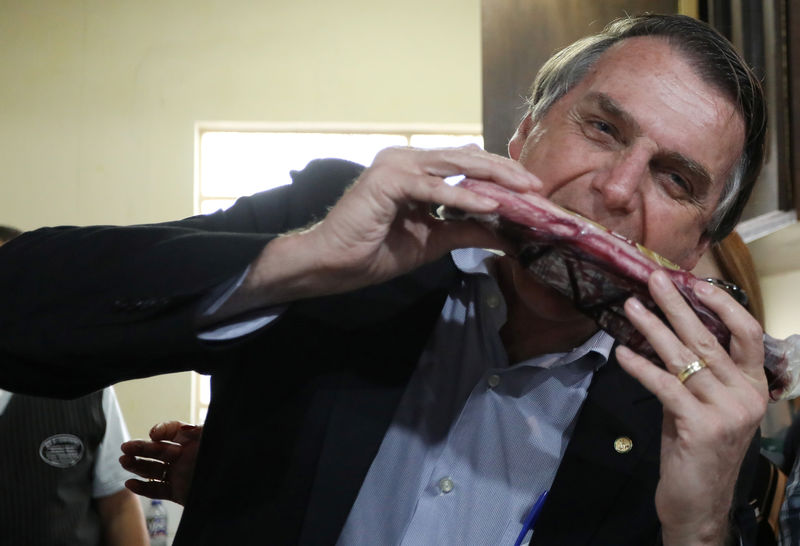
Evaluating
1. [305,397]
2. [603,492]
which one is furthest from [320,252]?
[603,492]

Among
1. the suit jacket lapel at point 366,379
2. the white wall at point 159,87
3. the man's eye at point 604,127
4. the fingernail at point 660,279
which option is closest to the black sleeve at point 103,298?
the suit jacket lapel at point 366,379

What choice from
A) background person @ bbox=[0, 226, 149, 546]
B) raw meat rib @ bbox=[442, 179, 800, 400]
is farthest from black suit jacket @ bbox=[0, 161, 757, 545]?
background person @ bbox=[0, 226, 149, 546]

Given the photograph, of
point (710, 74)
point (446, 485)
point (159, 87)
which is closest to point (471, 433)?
point (446, 485)

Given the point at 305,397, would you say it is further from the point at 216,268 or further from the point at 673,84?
the point at 673,84

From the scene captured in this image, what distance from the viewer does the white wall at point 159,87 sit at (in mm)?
5906

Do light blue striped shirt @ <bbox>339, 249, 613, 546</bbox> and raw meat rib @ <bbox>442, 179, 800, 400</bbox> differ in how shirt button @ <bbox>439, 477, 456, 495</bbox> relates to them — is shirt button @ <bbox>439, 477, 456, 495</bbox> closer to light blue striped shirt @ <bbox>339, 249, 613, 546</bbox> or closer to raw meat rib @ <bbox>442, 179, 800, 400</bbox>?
light blue striped shirt @ <bbox>339, 249, 613, 546</bbox>

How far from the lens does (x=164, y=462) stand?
4.55ft

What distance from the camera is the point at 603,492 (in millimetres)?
1175

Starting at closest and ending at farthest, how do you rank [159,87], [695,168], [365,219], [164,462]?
1. [365,219]
2. [695,168]
3. [164,462]
4. [159,87]

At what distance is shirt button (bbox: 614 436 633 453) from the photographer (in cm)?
120

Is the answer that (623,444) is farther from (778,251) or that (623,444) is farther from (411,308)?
(778,251)

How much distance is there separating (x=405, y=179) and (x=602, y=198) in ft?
1.24

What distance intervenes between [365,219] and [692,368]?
411 mm

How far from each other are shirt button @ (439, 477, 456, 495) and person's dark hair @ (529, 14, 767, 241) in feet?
2.01
